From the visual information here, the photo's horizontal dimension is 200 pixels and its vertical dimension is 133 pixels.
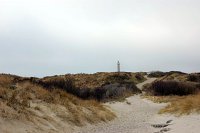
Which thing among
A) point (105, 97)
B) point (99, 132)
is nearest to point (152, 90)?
point (105, 97)

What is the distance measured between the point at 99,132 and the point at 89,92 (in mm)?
29919

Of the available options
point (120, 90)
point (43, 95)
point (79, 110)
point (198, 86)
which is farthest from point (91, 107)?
point (198, 86)

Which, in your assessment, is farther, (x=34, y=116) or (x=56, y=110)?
(x=56, y=110)

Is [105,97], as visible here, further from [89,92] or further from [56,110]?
[56,110]

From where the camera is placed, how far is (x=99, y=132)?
20266 millimetres

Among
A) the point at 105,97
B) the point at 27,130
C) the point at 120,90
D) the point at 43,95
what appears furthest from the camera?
the point at 120,90

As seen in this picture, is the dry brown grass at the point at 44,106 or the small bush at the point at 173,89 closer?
the dry brown grass at the point at 44,106

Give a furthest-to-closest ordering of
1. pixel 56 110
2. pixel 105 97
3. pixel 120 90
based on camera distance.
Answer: pixel 120 90, pixel 105 97, pixel 56 110

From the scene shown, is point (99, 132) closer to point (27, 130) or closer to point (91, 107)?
point (27, 130)

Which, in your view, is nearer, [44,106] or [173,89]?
[44,106]

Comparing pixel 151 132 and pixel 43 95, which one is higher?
pixel 43 95

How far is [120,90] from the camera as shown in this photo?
53.5m

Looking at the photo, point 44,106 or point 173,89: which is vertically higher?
point 173,89

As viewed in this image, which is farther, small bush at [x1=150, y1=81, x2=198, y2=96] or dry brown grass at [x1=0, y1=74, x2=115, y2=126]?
small bush at [x1=150, y1=81, x2=198, y2=96]
